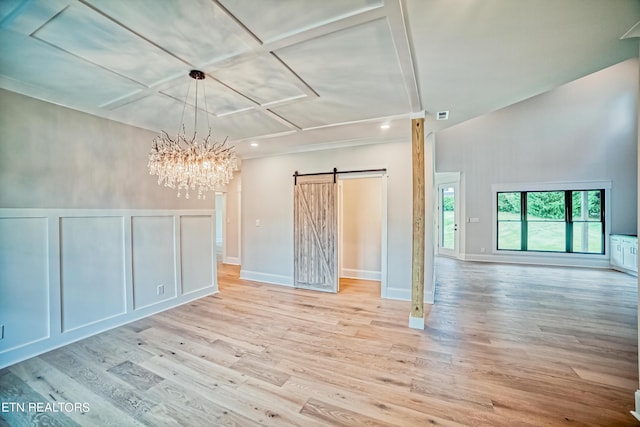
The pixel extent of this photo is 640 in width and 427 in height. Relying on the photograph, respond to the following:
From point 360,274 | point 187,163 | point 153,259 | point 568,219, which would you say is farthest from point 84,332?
point 568,219

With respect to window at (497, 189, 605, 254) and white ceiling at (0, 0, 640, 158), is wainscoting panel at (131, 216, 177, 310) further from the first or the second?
window at (497, 189, 605, 254)

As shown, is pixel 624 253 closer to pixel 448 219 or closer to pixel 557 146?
pixel 557 146

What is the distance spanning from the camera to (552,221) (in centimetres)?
694

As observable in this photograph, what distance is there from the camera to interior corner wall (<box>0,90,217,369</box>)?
242cm

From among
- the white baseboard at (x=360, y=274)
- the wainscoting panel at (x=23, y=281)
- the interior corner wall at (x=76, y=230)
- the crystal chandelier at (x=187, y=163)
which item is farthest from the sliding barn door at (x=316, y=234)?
the wainscoting panel at (x=23, y=281)

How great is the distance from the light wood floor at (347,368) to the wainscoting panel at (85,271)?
0.21m

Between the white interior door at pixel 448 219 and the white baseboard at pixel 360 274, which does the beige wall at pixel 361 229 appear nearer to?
the white baseboard at pixel 360 274

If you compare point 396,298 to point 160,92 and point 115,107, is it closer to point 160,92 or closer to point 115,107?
point 160,92

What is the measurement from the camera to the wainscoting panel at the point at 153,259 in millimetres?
3402

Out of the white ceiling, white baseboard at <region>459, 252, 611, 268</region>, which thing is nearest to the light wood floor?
the white ceiling

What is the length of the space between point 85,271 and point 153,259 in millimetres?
755

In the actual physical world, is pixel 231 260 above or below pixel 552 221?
below

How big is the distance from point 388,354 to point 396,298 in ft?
5.75

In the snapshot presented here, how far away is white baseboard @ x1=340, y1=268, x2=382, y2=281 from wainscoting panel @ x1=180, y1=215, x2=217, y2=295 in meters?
2.71
